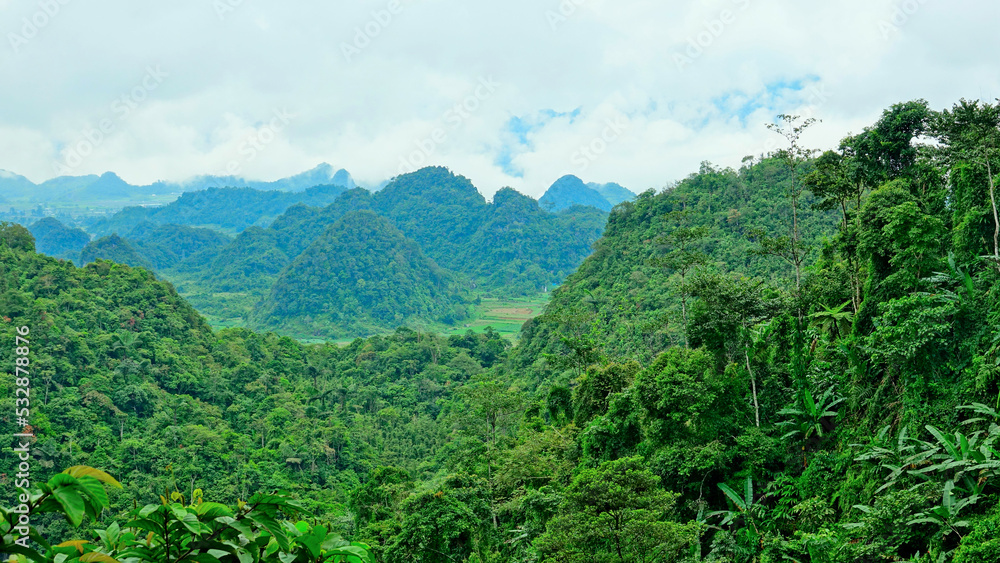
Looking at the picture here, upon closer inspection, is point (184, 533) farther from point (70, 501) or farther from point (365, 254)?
point (365, 254)

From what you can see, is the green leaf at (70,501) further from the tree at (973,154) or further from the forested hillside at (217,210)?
the forested hillside at (217,210)

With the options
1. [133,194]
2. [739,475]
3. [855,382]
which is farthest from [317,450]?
[133,194]

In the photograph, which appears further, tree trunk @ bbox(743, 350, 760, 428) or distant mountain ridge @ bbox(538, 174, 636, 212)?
distant mountain ridge @ bbox(538, 174, 636, 212)

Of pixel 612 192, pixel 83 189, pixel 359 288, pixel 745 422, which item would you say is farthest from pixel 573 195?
pixel 745 422

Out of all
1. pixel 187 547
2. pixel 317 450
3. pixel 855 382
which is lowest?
pixel 317 450

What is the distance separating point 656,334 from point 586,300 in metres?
10.7

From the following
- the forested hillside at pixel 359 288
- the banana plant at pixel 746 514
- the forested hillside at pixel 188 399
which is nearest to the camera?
the banana plant at pixel 746 514

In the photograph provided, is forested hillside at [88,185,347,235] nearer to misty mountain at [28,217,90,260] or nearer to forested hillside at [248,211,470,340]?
misty mountain at [28,217,90,260]

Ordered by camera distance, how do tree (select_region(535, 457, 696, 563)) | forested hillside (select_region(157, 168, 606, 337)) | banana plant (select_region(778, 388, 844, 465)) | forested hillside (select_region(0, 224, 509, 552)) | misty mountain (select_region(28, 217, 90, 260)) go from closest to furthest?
tree (select_region(535, 457, 696, 563)) < banana plant (select_region(778, 388, 844, 465)) < forested hillside (select_region(0, 224, 509, 552)) < forested hillside (select_region(157, 168, 606, 337)) < misty mountain (select_region(28, 217, 90, 260))

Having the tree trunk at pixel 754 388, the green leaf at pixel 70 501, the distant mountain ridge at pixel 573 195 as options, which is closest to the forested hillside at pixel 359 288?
the tree trunk at pixel 754 388

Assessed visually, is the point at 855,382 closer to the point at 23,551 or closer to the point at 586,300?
the point at 23,551

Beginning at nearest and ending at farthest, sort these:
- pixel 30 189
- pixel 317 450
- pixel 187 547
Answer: pixel 187 547, pixel 317 450, pixel 30 189

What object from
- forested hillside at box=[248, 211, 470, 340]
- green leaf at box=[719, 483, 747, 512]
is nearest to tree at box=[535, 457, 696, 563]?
green leaf at box=[719, 483, 747, 512]

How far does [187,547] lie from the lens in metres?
1.82
